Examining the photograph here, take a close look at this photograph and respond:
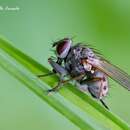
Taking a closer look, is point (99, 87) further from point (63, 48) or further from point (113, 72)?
point (63, 48)

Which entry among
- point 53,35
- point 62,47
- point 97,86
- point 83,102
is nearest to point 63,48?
point 62,47

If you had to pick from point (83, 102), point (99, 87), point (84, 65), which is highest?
point (83, 102)

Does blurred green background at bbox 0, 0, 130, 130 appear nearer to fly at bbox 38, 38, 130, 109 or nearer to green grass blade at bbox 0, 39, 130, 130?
fly at bbox 38, 38, 130, 109

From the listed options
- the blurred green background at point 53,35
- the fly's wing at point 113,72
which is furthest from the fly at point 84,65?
the blurred green background at point 53,35

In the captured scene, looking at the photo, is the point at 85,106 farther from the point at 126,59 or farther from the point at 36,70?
the point at 126,59

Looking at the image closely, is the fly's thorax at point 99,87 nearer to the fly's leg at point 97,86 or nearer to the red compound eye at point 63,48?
the fly's leg at point 97,86

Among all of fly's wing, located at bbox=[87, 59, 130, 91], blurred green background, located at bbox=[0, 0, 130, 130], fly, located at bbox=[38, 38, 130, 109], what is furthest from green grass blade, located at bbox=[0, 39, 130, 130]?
blurred green background, located at bbox=[0, 0, 130, 130]
